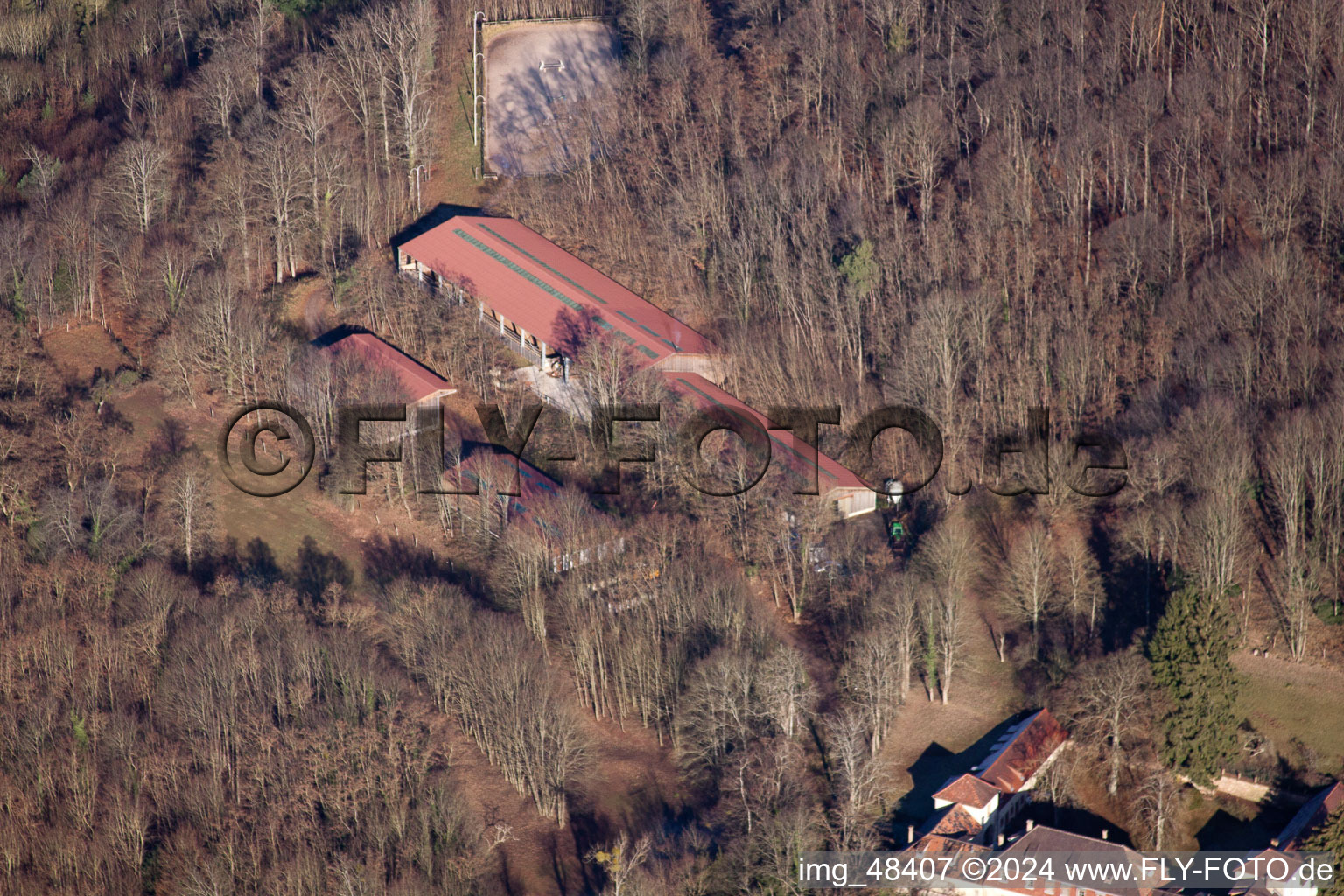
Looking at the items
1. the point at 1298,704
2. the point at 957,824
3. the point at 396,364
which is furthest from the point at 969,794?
the point at 396,364

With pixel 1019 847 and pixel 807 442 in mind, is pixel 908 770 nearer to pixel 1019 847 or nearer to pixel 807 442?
pixel 1019 847

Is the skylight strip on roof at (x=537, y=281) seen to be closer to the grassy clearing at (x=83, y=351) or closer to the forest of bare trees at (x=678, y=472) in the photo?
the forest of bare trees at (x=678, y=472)

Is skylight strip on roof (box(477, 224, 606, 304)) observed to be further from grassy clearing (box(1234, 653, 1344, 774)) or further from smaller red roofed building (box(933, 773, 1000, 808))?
grassy clearing (box(1234, 653, 1344, 774))

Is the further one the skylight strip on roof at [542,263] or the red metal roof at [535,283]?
the skylight strip on roof at [542,263]

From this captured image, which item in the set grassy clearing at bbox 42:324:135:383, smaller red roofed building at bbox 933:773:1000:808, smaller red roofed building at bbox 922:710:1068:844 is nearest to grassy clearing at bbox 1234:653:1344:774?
smaller red roofed building at bbox 922:710:1068:844

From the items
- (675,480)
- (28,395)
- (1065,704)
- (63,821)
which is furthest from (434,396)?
(1065,704)

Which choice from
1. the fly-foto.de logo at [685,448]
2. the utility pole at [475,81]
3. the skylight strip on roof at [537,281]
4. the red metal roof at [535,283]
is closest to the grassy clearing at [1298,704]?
the fly-foto.de logo at [685,448]
